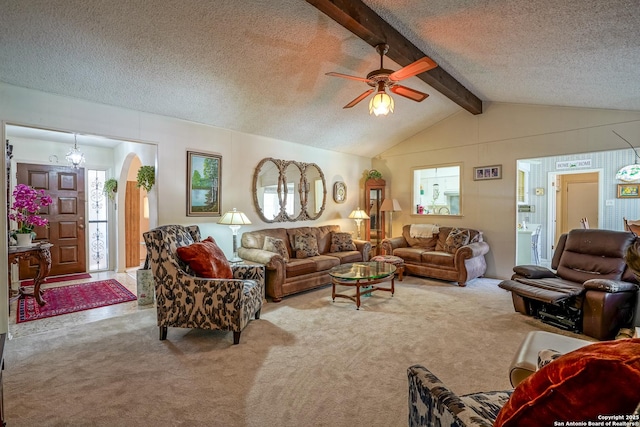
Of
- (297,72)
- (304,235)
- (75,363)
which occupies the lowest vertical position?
(75,363)

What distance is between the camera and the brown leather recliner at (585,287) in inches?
110

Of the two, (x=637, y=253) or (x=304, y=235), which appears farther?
(x=304, y=235)

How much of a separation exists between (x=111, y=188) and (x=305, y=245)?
13.4 ft

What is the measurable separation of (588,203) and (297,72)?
671cm

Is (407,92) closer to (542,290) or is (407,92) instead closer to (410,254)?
(542,290)

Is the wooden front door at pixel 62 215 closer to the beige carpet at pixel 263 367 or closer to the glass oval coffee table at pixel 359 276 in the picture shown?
the beige carpet at pixel 263 367

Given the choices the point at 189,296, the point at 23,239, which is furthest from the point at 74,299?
the point at 189,296

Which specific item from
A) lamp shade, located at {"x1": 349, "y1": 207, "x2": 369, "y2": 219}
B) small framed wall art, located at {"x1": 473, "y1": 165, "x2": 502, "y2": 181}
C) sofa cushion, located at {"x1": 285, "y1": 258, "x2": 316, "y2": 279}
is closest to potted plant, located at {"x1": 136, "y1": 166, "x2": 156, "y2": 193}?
sofa cushion, located at {"x1": 285, "y1": 258, "x2": 316, "y2": 279}

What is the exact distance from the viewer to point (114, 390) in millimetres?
2045

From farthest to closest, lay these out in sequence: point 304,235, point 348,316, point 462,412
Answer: point 304,235, point 348,316, point 462,412

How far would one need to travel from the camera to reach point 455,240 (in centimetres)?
507

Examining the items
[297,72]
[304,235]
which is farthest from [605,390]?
[304,235]

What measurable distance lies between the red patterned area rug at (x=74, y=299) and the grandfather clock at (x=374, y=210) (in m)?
4.42

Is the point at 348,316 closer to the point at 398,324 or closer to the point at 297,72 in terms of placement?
the point at 398,324
